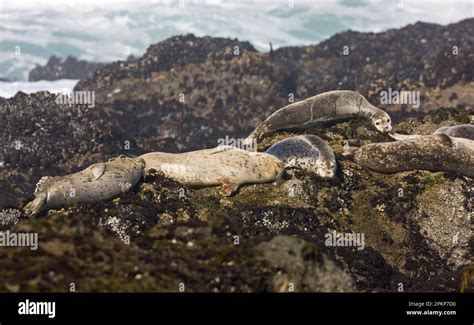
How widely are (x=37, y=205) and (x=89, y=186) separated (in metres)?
2.15

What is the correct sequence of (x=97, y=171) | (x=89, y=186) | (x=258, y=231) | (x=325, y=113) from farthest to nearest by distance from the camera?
1. (x=325, y=113)
2. (x=97, y=171)
3. (x=89, y=186)
4. (x=258, y=231)

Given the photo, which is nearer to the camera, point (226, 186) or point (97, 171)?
point (97, 171)

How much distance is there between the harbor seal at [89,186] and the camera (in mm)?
25344

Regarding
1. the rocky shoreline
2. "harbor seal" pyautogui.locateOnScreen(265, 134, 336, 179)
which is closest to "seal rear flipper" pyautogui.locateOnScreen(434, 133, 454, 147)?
the rocky shoreline

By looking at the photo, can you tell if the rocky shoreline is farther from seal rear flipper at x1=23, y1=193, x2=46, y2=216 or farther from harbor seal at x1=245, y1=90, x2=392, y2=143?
harbor seal at x1=245, y1=90, x2=392, y2=143

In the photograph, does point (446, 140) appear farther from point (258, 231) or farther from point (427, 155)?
point (258, 231)

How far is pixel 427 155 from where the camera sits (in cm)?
2889

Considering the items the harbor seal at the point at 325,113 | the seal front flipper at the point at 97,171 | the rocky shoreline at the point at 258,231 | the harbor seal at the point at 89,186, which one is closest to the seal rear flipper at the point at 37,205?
the harbor seal at the point at 89,186

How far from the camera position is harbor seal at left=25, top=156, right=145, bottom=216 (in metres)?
25.3

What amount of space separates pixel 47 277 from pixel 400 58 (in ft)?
467

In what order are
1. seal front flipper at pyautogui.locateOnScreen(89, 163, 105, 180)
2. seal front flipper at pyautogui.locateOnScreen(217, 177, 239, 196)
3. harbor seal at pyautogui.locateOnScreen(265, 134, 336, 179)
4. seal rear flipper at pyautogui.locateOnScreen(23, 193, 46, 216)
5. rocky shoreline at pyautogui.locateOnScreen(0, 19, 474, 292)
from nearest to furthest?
rocky shoreline at pyautogui.locateOnScreen(0, 19, 474, 292) < seal rear flipper at pyautogui.locateOnScreen(23, 193, 46, 216) < seal front flipper at pyautogui.locateOnScreen(89, 163, 105, 180) < seal front flipper at pyautogui.locateOnScreen(217, 177, 239, 196) < harbor seal at pyautogui.locateOnScreen(265, 134, 336, 179)

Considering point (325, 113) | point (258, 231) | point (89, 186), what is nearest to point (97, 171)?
point (89, 186)

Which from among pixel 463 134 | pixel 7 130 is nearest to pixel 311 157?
pixel 463 134
